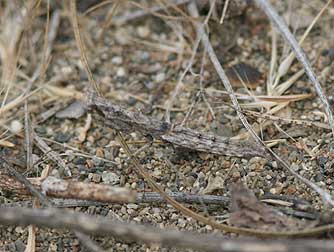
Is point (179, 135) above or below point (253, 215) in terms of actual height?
above

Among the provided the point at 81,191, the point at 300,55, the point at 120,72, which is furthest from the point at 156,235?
the point at 120,72

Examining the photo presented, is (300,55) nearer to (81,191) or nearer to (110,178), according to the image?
(110,178)

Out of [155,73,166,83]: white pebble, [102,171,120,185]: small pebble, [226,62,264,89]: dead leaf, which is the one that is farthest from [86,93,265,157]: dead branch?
[155,73,166,83]: white pebble

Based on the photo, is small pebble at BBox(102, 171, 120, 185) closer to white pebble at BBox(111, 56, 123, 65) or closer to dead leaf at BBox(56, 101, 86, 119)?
dead leaf at BBox(56, 101, 86, 119)

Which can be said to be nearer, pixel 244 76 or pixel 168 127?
pixel 168 127

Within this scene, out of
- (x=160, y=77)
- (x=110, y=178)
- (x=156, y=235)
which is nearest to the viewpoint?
(x=156, y=235)

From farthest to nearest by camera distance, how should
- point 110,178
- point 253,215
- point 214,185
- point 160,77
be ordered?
point 160,77 → point 110,178 → point 214,185 → point 253,215
